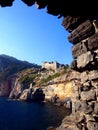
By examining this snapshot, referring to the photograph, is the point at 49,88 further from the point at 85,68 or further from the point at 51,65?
the point at 85,68

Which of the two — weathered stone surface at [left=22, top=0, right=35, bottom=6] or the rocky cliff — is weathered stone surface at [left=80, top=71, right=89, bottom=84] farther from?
the rocky cliff

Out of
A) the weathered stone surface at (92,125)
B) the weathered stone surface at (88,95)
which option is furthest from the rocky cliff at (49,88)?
the weathered stone surface at (92,125)

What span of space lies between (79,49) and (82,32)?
85cm

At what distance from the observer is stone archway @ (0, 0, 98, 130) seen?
952 cm

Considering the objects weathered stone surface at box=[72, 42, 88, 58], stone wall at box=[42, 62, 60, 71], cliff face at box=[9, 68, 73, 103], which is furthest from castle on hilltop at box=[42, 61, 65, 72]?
weathered stone surface at box=[72, 42, 88, 58]

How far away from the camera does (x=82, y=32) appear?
10961 mm

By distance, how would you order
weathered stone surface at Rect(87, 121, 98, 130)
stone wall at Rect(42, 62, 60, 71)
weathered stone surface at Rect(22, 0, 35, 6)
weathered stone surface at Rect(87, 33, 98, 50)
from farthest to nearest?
stone wall at Rect(42, 62, 60, 71) → weathered stone surface at Rect(87, 33, 98, 50) → weathered stone surface at Rect(87, 121, 98, 130) → weathered stone surface at Rect(22, 0, 35, 6)

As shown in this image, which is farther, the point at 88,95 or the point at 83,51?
the point at 83,51

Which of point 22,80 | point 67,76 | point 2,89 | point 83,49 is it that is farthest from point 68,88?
point 2,89

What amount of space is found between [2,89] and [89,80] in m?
172

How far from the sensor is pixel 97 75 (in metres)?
10.1

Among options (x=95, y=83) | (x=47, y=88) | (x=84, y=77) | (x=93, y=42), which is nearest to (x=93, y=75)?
(x=95, y=83)

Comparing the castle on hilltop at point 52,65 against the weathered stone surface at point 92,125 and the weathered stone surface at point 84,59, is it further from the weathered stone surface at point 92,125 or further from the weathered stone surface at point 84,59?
the weathered stone surface at point 92,125

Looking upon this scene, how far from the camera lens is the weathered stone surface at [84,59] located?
10391mm
